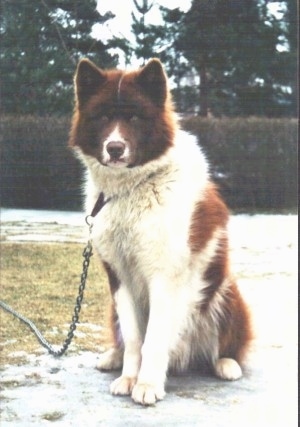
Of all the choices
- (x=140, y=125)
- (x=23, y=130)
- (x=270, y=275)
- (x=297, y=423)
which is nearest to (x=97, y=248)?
(x=140, y=125)

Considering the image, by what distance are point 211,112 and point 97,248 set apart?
9399 mm

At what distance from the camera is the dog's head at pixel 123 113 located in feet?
9.21

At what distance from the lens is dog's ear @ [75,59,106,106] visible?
111 inches

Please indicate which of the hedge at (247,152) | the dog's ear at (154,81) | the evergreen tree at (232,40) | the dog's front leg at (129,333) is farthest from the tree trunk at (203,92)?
the dog's front leg at (129,333)

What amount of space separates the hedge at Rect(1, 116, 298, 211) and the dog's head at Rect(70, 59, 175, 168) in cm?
167

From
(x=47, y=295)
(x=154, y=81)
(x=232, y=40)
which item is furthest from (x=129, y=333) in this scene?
(x=232, y=40)

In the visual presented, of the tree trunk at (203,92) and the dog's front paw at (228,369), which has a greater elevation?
the tree trunk at (203,92)

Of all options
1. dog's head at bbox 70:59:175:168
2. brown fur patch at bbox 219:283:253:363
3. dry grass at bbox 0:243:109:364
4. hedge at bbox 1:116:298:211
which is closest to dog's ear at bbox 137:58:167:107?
dog's head at bbox 70:59:175:168

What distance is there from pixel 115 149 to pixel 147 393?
41.7 inches

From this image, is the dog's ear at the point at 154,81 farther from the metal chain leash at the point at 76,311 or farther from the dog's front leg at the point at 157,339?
the dog's front leg at the point at 157,339

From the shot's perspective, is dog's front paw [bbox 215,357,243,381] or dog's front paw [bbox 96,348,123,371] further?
dog's front paw [bbox 96,348,123,371]

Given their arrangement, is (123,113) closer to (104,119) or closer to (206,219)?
(104,119)

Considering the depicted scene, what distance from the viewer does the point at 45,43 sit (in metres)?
3.65

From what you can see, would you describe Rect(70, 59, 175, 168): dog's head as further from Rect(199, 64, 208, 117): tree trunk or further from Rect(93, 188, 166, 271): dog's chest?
Rect(199, 64, 208, 117): tree trunk
